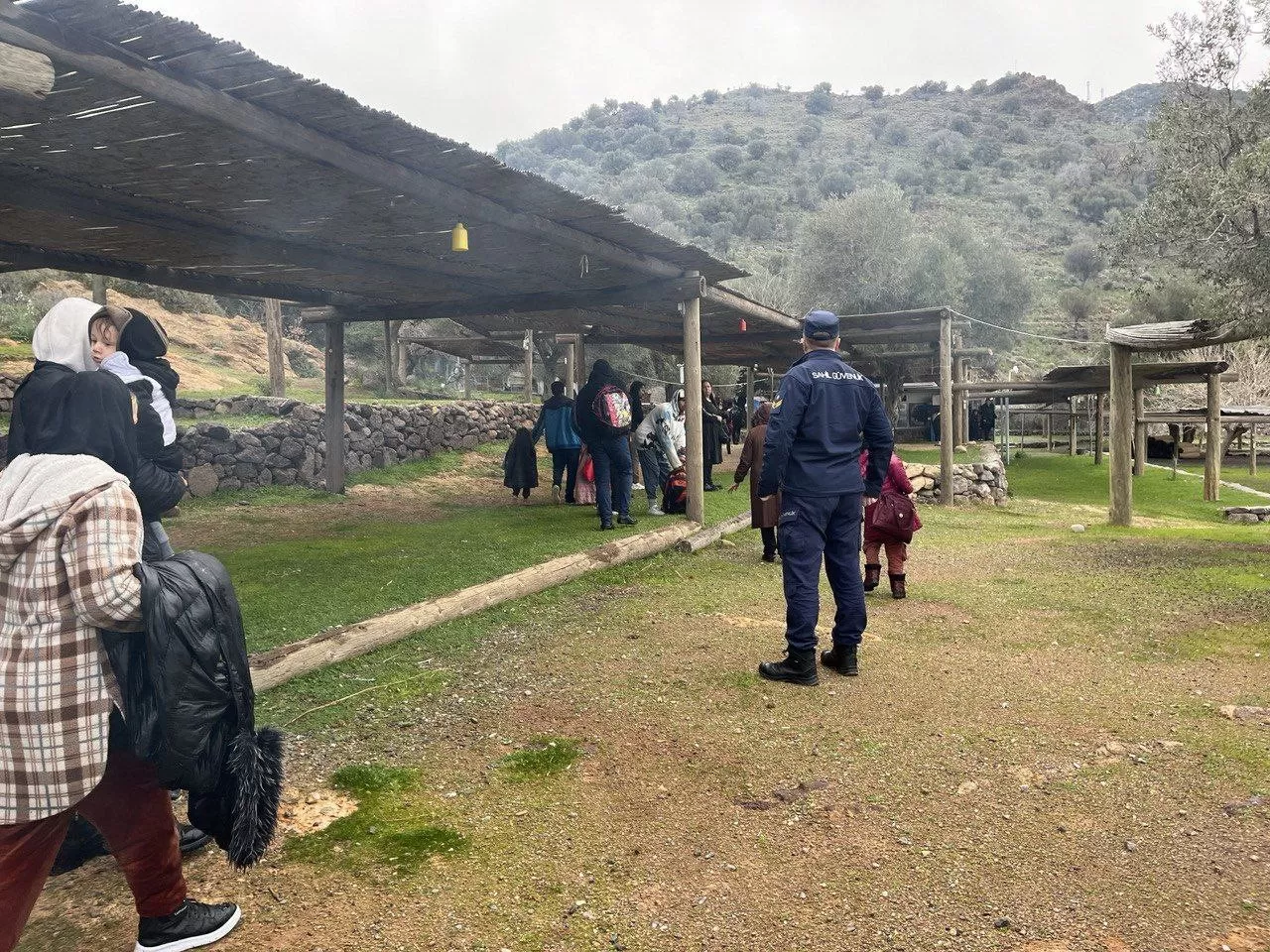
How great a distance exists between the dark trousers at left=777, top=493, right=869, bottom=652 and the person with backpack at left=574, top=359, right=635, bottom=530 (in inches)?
176

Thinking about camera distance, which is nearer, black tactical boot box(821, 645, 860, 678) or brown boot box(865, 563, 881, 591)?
black tactical boot box(821, 645, 860, 678)

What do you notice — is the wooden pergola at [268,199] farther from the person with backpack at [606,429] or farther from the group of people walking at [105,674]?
the group of people walking at [105,674]

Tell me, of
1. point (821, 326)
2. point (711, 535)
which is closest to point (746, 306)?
point (711, 535)

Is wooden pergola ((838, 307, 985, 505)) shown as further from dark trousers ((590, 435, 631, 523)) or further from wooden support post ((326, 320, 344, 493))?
wooden support post ((326, 320, 344, 493))

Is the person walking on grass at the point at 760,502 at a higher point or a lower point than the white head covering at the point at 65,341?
lower

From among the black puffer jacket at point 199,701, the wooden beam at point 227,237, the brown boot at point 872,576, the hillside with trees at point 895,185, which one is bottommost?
the brown boot at point 872,576

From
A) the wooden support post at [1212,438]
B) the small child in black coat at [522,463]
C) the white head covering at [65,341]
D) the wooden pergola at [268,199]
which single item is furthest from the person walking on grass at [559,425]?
the wooden support post at [1212,438]

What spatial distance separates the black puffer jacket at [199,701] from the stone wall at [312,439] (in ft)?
32.4

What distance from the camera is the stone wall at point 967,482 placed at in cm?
1538

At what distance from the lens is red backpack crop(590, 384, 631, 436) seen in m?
8.71

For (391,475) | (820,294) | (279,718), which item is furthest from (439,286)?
(820,294)

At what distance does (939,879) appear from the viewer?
8.48ft

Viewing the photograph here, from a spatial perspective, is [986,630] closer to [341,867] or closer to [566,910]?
[566,910]

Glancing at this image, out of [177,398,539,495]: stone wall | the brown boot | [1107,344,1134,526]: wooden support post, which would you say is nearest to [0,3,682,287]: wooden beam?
the brown boot
